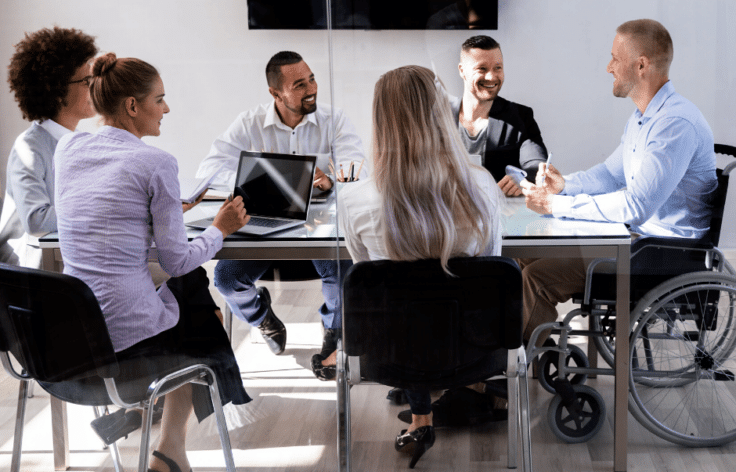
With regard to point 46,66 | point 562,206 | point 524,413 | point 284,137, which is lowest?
point 524,413

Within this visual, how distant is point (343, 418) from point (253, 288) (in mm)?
523

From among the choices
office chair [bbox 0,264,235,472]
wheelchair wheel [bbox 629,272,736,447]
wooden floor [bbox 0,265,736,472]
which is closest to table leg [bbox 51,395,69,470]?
wooden floor [bbox 0,265,736,472]

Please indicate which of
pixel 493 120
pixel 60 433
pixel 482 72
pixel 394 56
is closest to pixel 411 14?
pixel 394 56

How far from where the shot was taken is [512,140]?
6.57 ft

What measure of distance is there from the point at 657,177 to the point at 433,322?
786 mm

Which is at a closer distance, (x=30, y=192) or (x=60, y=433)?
(x=30, y=192)

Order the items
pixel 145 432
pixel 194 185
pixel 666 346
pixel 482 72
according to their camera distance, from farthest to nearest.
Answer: pixel 194 185
pixel 666 346
pixel 482 72
pixel 145 432

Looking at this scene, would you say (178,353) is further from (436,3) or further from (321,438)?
(436,3)

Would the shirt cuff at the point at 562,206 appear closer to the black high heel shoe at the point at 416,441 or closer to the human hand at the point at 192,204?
the black high heel shoe at the point at 416,441

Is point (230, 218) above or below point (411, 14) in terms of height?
below

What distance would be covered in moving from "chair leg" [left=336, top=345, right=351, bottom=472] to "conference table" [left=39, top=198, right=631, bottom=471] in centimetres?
36

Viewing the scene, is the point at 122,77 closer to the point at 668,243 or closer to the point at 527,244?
the point at 527,244

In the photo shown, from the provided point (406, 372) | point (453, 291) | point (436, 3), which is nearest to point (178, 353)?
point (406, 372)

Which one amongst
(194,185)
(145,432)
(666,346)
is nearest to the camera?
(145,432)
